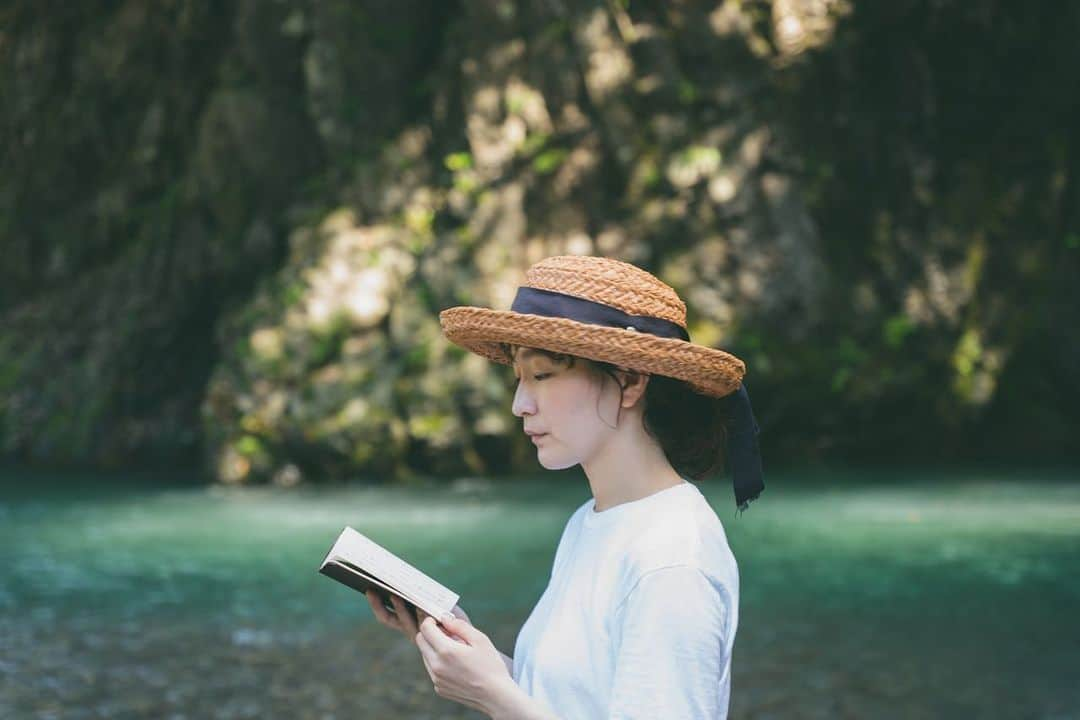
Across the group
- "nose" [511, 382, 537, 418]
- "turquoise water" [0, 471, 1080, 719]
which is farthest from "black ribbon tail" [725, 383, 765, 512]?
"turquoise water" [0, 471, 1080, 719]

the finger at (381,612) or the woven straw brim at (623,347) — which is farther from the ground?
the woven straw brim at (623,347)

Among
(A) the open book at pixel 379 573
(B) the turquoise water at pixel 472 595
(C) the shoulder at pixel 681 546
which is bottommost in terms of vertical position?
(B) the turquoise water at pixel 472 595

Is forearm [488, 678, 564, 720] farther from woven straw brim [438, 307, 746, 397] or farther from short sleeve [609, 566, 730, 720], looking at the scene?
woven straw brim [438, 307, 746, 397]

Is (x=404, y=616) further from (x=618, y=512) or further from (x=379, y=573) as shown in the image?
(x=618, y=512)

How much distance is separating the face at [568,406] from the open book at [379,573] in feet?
1.01

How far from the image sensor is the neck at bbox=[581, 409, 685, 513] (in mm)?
2400

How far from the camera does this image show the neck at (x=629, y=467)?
94.5 inches

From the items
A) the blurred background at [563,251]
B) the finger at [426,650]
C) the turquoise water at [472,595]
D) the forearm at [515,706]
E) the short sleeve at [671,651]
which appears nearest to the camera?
the short sleeve at [671,651]

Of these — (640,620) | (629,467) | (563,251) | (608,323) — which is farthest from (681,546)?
(563,251)

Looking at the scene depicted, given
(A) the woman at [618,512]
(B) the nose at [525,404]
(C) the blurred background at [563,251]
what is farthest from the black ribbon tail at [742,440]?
(C) the blurred background at [563,251]

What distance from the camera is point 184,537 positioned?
11.8 meters

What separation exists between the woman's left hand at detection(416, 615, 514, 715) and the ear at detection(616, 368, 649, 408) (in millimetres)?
462

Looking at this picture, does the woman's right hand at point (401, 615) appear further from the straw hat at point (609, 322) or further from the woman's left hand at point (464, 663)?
the straw hat at point (609, 322)

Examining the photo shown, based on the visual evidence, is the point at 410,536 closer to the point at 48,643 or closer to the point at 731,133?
the point at 48,643
